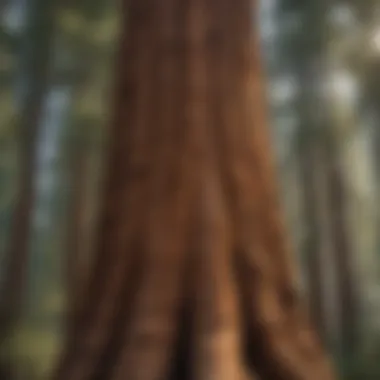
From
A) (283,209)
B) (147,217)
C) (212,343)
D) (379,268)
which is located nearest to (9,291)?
(147,217)

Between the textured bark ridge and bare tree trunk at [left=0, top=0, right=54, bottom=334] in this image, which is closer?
the textured bark ridge

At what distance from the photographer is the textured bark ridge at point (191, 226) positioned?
6.88 ft

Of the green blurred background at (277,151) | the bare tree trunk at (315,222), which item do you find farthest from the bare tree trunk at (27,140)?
the bare tree trunk at (315,222)

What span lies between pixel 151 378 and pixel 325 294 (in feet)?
1.69

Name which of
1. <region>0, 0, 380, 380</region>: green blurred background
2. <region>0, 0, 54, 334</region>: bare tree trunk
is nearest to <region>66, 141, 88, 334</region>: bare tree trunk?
<region>0, 0, 380, 380</region>: green blurred background

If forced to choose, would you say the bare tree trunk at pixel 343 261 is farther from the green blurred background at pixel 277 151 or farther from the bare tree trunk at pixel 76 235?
the bare tree trunk at pixel 76 235

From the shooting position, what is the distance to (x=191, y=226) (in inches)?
85.7

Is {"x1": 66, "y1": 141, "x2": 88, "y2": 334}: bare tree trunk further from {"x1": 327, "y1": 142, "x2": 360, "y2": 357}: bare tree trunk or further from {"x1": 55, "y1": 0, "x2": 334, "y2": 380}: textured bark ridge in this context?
{"x1": 327, "y1": 142, "x2": 360, "y2": 357}: bare tree trunk

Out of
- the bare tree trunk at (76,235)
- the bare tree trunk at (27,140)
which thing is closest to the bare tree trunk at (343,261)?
the bare tree trunk at (76,235)

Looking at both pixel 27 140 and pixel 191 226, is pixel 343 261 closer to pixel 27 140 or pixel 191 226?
Answer: pixel 191 226

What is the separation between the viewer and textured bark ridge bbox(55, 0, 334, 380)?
82.6 inches

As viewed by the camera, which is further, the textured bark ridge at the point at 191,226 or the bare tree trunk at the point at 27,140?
the bare tree trunk at the point at 27,140

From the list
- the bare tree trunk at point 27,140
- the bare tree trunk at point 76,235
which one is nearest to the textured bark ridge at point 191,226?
the bare tree trunk at point 76,235

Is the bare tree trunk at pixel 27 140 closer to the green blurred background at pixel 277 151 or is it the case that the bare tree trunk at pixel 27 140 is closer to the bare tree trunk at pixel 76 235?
the green blurred background at pixel 277 151
